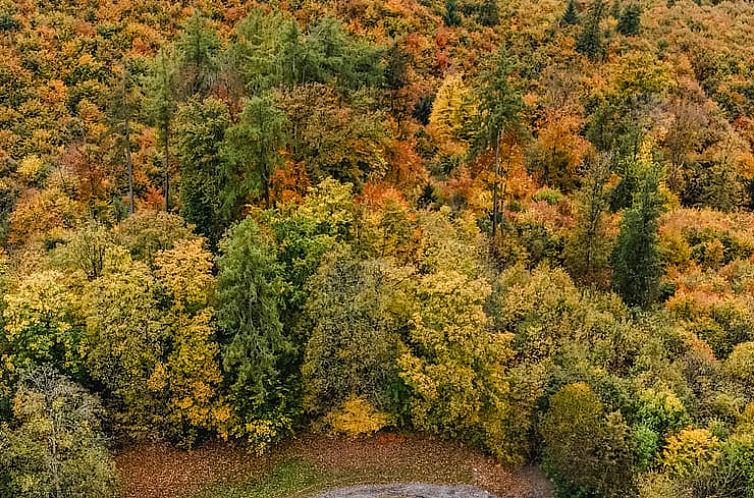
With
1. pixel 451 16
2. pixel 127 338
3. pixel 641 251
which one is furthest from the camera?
pixel 451 16

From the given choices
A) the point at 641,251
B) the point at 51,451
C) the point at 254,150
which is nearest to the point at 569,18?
the point at 641,251

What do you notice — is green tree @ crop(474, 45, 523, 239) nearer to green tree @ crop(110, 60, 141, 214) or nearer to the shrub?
the shrub

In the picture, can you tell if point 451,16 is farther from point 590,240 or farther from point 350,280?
point 350,280

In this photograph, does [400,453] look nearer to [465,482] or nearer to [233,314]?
[465,482]

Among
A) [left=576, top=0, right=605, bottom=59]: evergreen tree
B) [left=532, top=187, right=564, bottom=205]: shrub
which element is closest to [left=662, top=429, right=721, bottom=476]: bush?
[left=532, top=187, right=564, bottom=205]: shrub

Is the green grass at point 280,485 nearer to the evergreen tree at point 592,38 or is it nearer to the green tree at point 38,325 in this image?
the green tree at point 38,325

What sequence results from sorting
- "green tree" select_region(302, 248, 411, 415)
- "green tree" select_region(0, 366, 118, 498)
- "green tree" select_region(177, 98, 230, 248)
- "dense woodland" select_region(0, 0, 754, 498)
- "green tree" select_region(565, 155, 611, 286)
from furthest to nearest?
"green tree" select_region(565, 155, 611, 286), "green tree" select_region(177, 98, 230, 248), "green tree" select_region(302, 248, 411, 415), "dense woodland" select_region(0, 0, 754, 498), "green tree" select_region(0, 366, 118, 498)

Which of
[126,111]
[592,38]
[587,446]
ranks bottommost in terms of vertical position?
[587,446]
